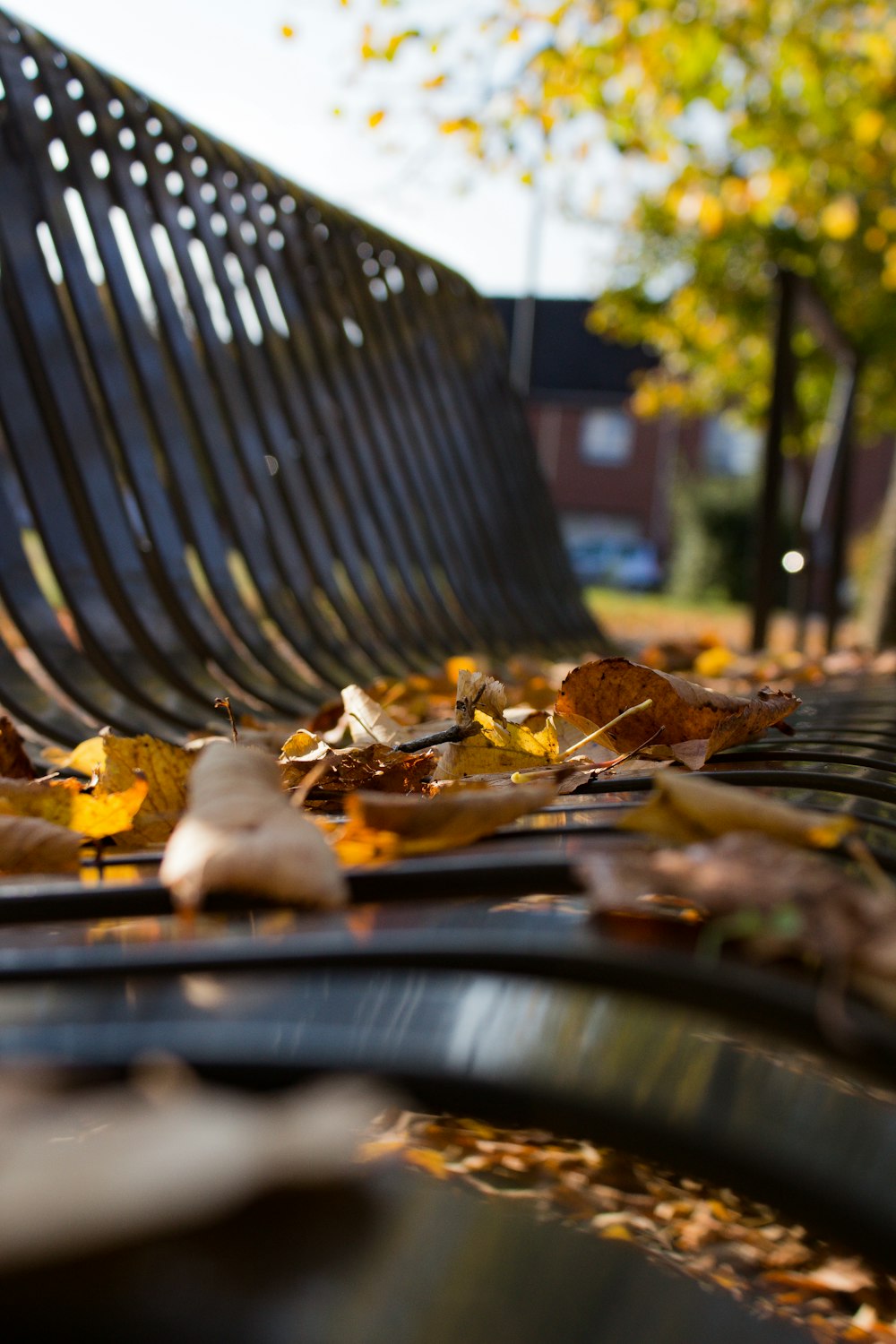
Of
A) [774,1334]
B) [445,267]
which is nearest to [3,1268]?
[774,1334]

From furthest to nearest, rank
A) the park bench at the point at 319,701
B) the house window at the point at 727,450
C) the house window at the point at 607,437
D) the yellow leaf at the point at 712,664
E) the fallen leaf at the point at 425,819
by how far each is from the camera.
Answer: the house window at the point at 607,437, the house window at the point at 727,450, the yellow leaf at the point at 712,664, the fallen leaf at the point at 425,819, the park bench at the point at 319,701

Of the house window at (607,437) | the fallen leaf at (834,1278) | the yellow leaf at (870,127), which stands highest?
the house window at (607,437)

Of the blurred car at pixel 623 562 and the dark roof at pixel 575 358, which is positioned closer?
the blurred car at pixel 623 562

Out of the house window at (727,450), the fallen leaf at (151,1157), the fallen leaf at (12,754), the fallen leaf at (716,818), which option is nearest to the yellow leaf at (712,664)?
the fallen leaf at (12,754)

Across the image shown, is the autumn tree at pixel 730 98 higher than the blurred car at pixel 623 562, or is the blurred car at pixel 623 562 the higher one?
the autumn tree at pixel 730 98

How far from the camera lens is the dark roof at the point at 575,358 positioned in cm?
3978

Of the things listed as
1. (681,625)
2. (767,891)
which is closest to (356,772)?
(767,891)

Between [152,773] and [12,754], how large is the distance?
27 cm

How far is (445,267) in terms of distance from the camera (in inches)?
170

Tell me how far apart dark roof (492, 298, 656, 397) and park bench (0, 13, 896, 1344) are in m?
36.3

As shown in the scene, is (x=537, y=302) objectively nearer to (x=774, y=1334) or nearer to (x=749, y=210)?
(x=749, y=210)

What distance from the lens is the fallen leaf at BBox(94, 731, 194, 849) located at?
4.06 ft

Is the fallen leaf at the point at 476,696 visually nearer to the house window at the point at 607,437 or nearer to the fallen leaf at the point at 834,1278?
the fallen leaf at the point at 834,1278

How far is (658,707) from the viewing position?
1.35m
